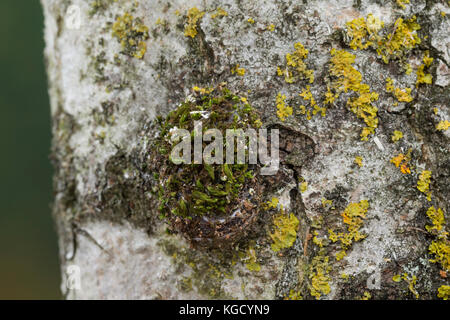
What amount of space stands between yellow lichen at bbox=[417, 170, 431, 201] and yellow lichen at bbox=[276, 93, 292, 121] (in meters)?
0.36

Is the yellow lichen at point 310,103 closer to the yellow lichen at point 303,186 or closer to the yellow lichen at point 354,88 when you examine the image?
the yellow lichen at point 354,88

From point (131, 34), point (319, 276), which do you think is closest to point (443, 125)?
point (319, 276)

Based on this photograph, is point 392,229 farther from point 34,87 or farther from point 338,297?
point 34,87

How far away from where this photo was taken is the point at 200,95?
3.59 ft

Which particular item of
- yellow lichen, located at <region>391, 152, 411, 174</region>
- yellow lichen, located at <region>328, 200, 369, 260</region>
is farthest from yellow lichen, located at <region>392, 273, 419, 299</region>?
yellow lichen, located at <region>391, 152, 411, 174</region>

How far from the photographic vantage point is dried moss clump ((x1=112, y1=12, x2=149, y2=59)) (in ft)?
3.83

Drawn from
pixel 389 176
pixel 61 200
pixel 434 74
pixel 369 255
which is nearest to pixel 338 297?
pixel 369 255

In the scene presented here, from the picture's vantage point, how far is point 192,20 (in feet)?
3.65

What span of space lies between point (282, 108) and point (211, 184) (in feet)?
0.84

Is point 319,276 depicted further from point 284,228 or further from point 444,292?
point 444,292

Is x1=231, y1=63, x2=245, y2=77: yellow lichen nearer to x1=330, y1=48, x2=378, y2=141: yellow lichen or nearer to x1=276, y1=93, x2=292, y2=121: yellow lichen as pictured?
x1=276, y1=93, x2=292, y2=121: yellow lichen

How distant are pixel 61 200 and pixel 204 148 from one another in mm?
624

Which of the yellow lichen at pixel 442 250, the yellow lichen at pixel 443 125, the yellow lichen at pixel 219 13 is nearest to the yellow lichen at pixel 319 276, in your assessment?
the yellow lichen at pixel 442 250

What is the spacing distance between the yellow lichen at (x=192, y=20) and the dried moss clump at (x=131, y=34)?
0.40 feet
